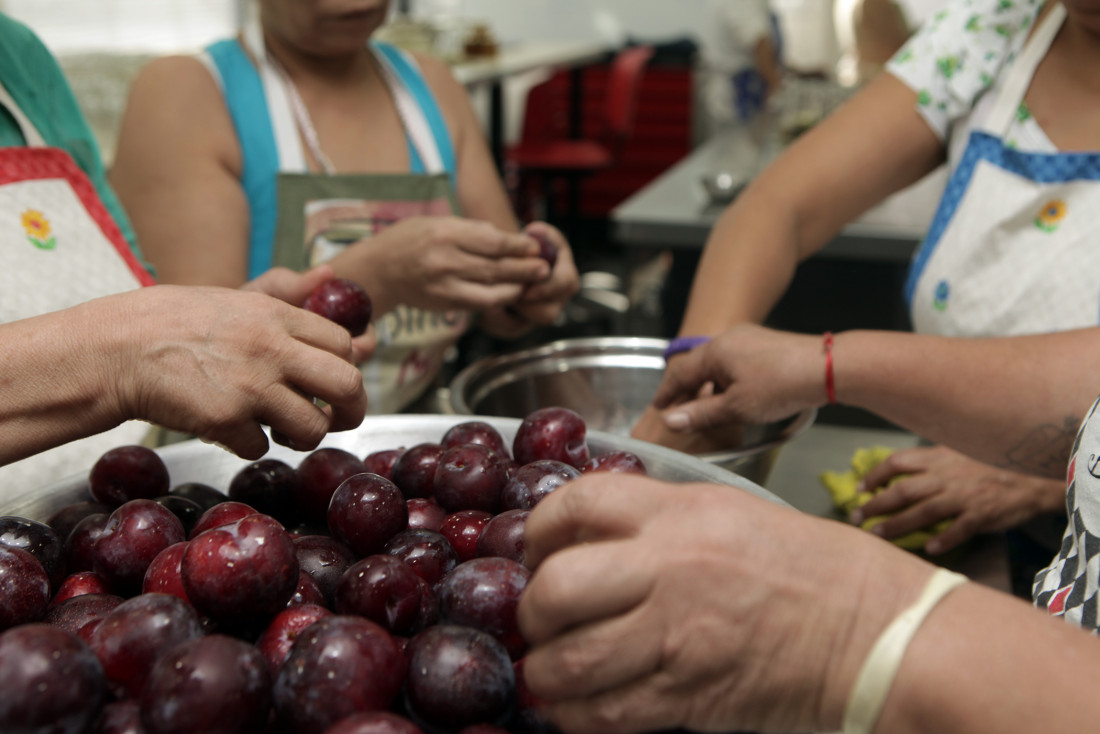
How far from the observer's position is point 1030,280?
1.29 m

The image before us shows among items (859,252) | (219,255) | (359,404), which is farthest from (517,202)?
(359,404)

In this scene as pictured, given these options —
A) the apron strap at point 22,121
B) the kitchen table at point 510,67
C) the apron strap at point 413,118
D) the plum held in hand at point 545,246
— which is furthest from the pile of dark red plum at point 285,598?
the kitchen table at point 510,67

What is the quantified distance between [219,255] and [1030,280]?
1381 mm

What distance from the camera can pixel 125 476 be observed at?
79 centimetres

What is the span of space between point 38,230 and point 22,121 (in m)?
0.18

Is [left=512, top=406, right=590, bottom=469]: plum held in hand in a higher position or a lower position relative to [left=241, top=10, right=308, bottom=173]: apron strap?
lower

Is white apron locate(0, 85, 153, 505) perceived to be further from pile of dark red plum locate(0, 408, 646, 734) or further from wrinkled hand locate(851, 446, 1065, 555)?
wrinkled hand locate(851, 446, 1065, 555)

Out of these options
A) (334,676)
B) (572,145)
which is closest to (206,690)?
(334,676)

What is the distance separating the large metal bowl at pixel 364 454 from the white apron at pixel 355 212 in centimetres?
71

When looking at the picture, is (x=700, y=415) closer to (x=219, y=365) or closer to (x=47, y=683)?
(x=219, y=365)

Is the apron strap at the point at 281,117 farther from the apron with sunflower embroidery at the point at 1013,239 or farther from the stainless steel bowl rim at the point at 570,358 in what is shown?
the apron with sunflower embroidery at the point at 1013,239

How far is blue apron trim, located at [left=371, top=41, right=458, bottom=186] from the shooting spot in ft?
6.03

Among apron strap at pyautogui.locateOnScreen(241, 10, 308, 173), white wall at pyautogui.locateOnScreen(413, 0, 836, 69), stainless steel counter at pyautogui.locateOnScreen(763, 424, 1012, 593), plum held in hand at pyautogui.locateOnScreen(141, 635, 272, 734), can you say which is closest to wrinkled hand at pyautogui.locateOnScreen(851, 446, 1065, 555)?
stainless steel counter at pyautogui.locateOnScreen(763, 424, 1012, 593)

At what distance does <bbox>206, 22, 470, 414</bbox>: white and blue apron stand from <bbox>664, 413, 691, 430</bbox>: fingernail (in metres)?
0.63
